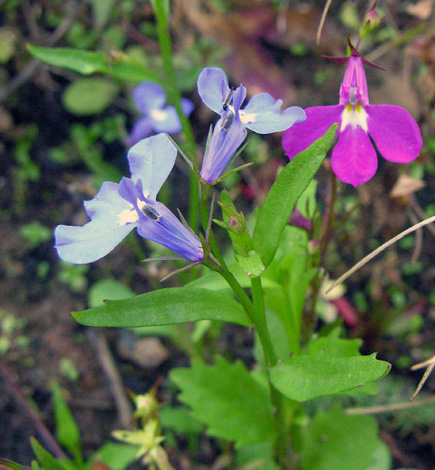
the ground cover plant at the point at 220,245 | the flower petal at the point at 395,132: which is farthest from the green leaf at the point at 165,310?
the flower petal at the point at 395,132

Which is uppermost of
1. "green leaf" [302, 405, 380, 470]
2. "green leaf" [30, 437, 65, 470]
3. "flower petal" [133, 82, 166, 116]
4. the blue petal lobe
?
"flower petal" [133, 82, 166, 116]

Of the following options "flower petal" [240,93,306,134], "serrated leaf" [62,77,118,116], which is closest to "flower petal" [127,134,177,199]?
"flower petal" [240,93,306,134]

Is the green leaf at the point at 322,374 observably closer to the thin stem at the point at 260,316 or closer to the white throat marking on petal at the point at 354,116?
the thin stem at the point at 260,316

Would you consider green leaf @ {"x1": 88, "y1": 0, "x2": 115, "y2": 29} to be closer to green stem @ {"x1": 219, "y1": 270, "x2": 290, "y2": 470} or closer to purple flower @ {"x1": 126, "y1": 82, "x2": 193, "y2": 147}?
purple flower @ {"x1": 126, "y1": 82, "x2": 193, "y2": 147}

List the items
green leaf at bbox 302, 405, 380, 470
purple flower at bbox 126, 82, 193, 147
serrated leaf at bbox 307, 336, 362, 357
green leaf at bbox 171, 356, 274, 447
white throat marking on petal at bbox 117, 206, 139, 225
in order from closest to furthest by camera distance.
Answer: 1. white throat marking on petal at bbox 117, 206, 139, 225
2. serrated leaf at bbox 307, 336, 362, 357
3. green leaf at bbox 171, 356, 274, 447
4. green leaf at bbox 302, 405, 380, 470
5. purple flower at bbox 126, 82, 193, 147

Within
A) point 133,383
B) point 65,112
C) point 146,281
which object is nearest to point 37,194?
point 65,112

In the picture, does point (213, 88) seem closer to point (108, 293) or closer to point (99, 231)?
point (99, 231)
